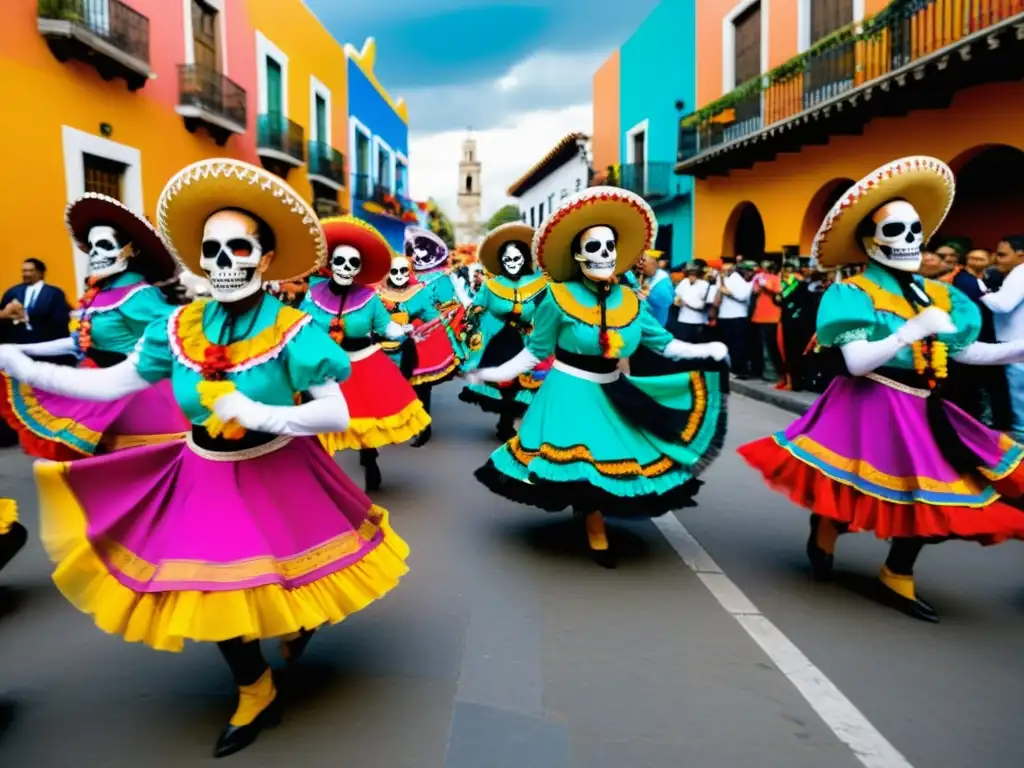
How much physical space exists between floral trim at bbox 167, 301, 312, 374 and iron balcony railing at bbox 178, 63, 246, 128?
44.9ft

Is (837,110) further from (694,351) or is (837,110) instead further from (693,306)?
(694,351)

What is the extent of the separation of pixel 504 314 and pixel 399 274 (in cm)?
137

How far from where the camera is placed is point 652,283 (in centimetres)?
1184

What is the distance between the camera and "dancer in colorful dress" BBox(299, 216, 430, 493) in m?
6.30

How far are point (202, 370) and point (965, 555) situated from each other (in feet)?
14.8

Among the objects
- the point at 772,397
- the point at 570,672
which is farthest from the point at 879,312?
the point at 772,397

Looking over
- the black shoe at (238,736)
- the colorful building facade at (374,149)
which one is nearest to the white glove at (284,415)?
the black shoe at (238,736)

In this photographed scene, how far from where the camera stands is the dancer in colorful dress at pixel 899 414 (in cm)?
406

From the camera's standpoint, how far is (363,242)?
21.3 ft

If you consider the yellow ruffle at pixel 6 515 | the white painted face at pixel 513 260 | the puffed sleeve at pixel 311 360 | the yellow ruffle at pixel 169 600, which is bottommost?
the yellow ruffle at pixel 169 600

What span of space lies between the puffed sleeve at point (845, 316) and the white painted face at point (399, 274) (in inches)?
229

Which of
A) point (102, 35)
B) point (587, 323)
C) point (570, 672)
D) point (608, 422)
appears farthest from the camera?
point (102, 35)

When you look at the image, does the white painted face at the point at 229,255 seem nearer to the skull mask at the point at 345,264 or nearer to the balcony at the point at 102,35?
the skull mask at the point at 345,264

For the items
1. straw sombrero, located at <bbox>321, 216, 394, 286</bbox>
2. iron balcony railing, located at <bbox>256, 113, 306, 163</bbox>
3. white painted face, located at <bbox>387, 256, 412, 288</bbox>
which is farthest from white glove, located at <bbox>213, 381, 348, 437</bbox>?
iron balcony railing, located at <bbox>256, 113, 306, 163</bbox>
